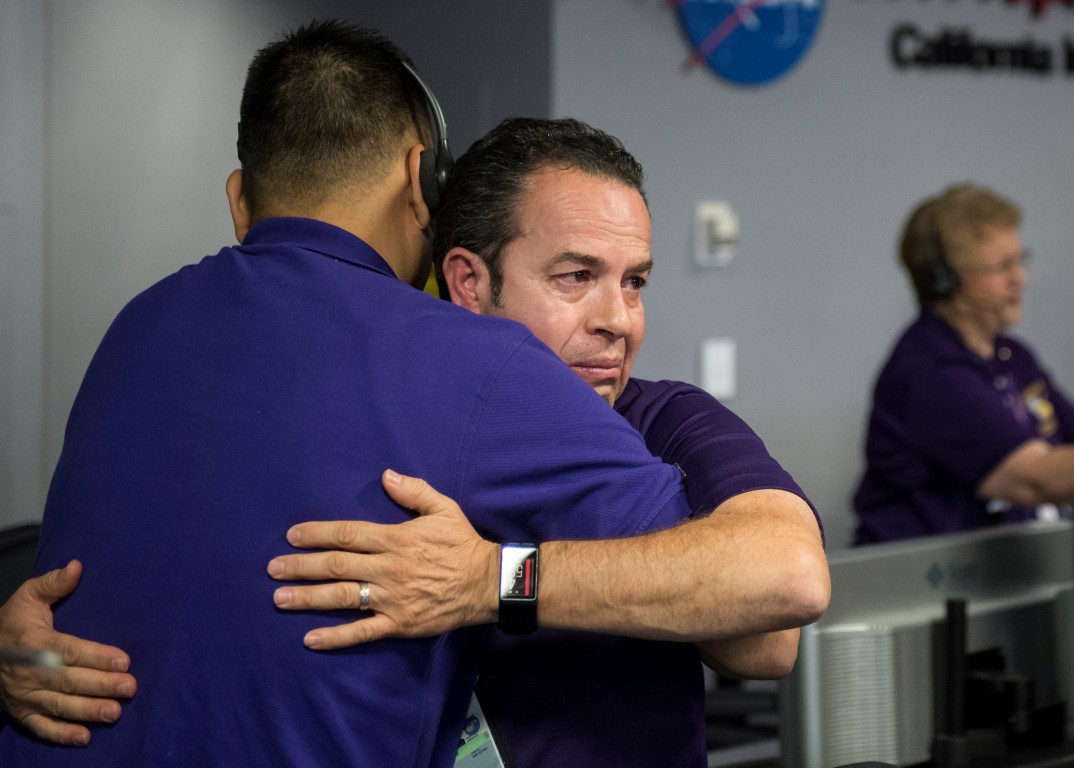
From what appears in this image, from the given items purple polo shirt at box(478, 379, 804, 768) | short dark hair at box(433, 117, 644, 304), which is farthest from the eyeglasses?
purple polo shirt at box(478, 379, 804, 768)

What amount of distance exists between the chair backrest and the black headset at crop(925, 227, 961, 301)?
1984mm

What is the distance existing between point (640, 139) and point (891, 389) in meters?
1.11

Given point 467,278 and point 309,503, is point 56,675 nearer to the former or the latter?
point 309,503

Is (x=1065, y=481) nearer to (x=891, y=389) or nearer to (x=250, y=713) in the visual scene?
(x=891, y=389)

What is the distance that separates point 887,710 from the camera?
125 centimetres

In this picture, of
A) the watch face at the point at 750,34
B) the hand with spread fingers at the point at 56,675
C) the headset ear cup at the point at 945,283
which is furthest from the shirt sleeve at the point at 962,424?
the hand with spread fingers at the point at 56,675

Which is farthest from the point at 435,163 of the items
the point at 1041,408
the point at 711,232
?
the point at 711,232

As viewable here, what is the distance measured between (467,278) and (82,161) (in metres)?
1.37

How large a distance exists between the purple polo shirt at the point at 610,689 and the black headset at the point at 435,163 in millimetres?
357

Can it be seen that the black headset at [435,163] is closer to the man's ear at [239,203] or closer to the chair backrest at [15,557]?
the man's ear at [239,203]

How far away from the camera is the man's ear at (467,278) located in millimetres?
1299

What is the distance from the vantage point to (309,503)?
0.94m

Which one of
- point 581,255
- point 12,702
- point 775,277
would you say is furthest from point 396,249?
point 775,277

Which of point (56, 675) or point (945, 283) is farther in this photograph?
point (945, 283)
